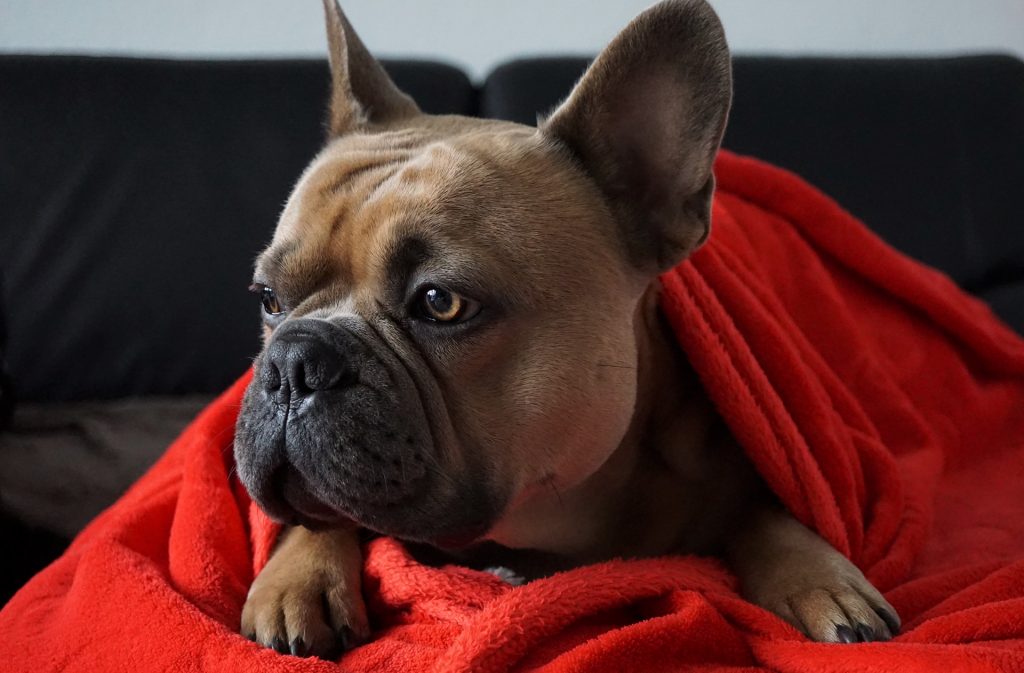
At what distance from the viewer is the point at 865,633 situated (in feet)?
3.21

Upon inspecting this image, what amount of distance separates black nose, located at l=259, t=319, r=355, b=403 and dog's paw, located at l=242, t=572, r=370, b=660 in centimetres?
27

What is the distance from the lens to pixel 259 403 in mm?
973

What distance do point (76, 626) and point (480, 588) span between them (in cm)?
53

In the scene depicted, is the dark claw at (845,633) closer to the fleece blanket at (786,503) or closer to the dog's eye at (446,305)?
the fleece blanket at (786,503)

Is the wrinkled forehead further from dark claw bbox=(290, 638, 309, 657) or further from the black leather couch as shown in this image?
the black leather couch

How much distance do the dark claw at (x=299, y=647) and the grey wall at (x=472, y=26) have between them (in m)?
2.00

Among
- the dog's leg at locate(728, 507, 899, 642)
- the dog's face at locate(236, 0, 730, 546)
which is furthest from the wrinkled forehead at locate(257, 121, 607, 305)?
the dog's leg at locate(728, 507, 899, 642)

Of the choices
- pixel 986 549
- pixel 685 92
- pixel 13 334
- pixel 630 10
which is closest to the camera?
pixel 685 92

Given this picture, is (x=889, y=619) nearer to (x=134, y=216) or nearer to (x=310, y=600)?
(x=310, y=600)

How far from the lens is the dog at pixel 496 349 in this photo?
0.94 m

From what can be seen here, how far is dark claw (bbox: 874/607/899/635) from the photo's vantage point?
1.02m

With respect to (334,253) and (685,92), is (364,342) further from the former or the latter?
(685,92)

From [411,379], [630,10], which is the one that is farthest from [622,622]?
[630,10]

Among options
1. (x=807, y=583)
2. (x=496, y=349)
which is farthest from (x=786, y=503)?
(x=496, y=349)
